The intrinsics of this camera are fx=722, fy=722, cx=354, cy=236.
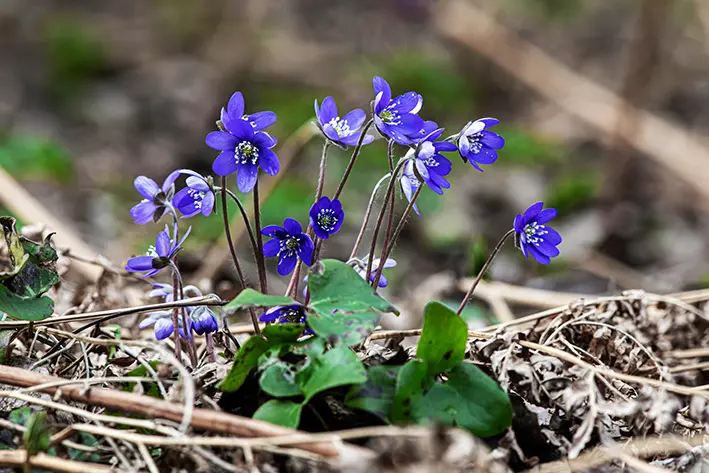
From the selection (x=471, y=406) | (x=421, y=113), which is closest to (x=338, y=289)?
(x=471, y=406)

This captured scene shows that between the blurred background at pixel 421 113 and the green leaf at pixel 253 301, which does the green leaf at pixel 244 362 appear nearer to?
the green leaf at pixel 253 301


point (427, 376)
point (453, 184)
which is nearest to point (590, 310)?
point (427, 376)

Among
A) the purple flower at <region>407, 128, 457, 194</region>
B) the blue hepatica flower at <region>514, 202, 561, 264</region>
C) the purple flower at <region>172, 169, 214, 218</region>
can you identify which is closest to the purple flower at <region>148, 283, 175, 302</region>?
the purple flower at <region>172, 169, 214, 218</region>

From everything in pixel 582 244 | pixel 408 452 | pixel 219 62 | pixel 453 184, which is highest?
pixel 219 62

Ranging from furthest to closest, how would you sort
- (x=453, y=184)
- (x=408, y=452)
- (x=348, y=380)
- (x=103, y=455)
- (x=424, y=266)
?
(x=453, y=184) → (x=424, y=266) → (x=103, y=455) → (x=348, y=380) → (x=408, y=452)

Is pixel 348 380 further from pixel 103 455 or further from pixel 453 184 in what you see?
pixel 453 184

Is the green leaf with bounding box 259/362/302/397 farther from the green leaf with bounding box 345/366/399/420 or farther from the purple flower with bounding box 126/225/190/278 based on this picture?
the purple flower with bounding box 126/225/190/278

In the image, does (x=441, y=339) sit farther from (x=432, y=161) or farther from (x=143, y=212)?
(x=143, y=212)
